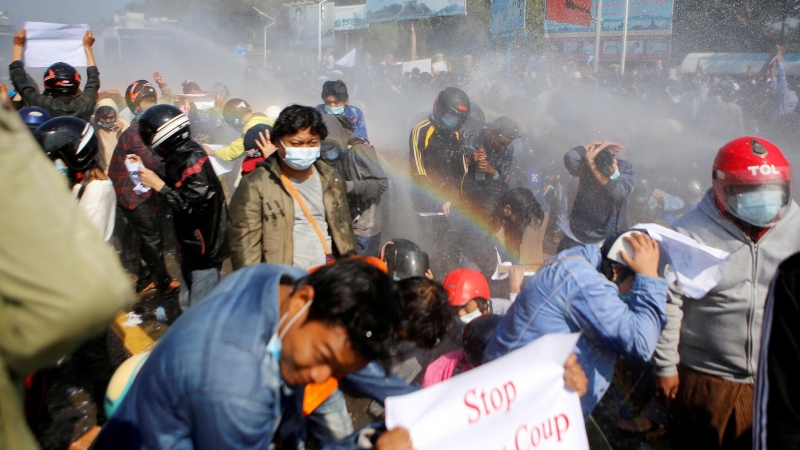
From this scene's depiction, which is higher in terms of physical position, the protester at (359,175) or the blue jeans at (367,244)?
the protester at (359,175)

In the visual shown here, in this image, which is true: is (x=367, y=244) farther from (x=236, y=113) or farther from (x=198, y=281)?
(x=236, y=113)

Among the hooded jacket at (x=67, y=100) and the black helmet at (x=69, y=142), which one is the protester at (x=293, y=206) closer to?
the black helmet at (x=69, y=142)

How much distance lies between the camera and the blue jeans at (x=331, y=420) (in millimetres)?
2408

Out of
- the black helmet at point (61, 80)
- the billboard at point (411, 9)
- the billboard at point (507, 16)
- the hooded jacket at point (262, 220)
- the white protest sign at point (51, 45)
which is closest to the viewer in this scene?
the hooded jacket at point (262, 220)

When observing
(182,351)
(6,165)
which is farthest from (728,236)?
(6,165)

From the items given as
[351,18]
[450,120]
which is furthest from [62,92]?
[351,18]

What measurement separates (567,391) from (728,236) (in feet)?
4.07

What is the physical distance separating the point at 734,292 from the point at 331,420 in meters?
1.92

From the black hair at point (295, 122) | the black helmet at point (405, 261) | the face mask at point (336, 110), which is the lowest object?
the black helmet at point (405, 261)

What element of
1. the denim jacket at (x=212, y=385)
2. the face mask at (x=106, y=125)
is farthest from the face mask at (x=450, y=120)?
the denim jacket at (x=212, y=385)

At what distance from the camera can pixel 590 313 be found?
2.28 m

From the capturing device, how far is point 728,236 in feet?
8.52

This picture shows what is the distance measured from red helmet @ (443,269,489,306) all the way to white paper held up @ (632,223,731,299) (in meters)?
1.41

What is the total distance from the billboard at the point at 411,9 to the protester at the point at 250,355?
28.8 m
